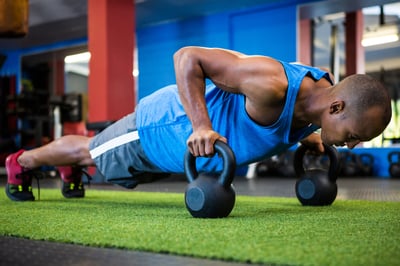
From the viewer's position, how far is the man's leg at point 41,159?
209 centimetres

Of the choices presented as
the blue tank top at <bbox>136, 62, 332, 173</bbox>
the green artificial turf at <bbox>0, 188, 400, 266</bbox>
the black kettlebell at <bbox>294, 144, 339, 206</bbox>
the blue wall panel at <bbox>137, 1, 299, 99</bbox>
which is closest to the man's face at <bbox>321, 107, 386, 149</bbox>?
the blue tank top at <bbox>136, 62, 332, 173</bbox>

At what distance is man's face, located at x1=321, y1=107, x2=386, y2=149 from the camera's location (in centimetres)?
138

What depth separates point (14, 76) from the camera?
960 cm

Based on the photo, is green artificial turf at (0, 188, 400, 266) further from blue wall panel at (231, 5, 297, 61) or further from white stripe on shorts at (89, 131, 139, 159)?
blue wall panel at (231, 5, 297, 61)

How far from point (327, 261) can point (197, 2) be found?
5.69m

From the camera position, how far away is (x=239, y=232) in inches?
47.9

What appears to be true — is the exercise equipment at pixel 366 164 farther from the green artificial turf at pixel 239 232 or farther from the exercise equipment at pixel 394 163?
the green artificial turf at pixel 239 232

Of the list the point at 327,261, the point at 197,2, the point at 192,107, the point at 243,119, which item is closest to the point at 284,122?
the point at 243,119

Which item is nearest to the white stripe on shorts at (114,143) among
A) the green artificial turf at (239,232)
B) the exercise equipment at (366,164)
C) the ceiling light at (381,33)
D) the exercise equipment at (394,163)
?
the green artificial turf at (239,232)

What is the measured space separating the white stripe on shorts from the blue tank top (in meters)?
0.04

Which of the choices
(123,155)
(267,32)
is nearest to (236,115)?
(123,155)

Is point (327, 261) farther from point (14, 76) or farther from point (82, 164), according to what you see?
point (14, 76)

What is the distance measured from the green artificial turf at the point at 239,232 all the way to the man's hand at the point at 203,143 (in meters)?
0.21

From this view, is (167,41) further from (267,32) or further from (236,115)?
(236,115)
